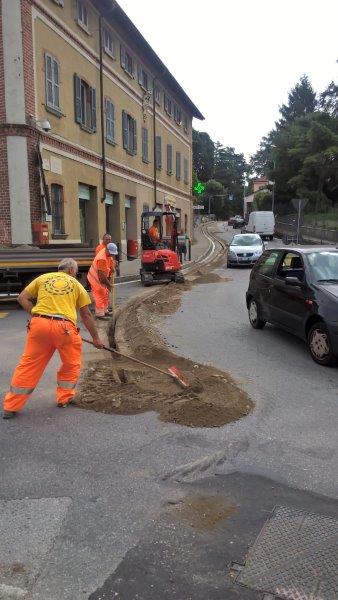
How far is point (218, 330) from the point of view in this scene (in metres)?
9.52

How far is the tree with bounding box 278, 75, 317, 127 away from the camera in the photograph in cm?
7538

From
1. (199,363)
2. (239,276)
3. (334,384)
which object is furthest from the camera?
(239,276)

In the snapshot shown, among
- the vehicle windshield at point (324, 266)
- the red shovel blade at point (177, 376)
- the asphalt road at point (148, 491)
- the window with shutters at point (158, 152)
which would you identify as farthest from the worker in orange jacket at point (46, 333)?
the window with shutters at point (158, 152)

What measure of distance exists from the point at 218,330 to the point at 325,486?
19.4 ft

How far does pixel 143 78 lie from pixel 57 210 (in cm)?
1378

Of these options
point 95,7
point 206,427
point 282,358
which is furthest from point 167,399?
point 95,7

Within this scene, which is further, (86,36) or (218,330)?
(86,36)

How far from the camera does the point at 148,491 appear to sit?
3600 mm

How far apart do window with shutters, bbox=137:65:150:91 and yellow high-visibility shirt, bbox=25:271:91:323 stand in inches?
988

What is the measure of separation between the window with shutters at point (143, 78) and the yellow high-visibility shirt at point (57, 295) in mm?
25083

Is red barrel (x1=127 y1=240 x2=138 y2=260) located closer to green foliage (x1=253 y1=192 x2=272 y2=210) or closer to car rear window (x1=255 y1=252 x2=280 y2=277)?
car rear window (x1=255 y1=252 x2=280 y2=277)

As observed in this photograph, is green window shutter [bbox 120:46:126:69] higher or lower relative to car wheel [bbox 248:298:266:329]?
higher

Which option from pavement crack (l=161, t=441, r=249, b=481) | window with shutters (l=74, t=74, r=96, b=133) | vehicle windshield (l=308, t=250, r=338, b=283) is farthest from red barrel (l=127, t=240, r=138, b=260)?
pavement crack (l=161, t=441, r=249, b=481)

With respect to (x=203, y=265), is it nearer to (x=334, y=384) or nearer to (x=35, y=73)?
(x=35, y=73)
